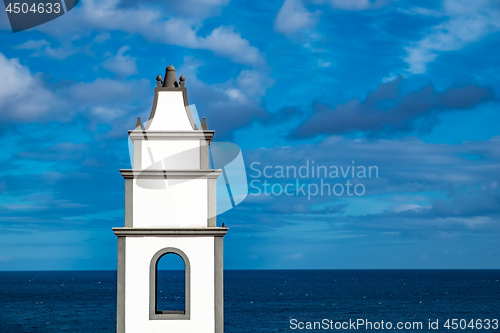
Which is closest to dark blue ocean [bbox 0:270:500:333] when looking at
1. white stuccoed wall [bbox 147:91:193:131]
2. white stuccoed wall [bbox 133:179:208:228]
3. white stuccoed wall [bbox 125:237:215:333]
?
white stuccoed wall [bbox 125:237:215:333]

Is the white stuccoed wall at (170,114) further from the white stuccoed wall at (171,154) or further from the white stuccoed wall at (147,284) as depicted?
the white stuccoed wall at (147,284)

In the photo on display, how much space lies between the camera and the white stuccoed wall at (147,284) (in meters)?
19.1

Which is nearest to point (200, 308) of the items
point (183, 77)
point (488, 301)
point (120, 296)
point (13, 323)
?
point (120, 296)

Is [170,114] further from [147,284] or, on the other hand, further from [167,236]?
[147,284]

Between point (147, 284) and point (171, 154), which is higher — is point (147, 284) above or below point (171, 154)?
below

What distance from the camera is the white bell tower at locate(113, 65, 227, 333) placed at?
62.8ft

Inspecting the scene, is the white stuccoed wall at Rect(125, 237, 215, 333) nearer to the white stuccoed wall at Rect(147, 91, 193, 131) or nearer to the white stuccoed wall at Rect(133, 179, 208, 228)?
the white stuccoed wall at Rect(133, 179, 208, 228)

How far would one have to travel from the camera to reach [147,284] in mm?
19203

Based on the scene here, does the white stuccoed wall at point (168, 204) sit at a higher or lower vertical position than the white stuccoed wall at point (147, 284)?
higher

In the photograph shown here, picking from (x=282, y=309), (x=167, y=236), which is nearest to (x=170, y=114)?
(x=167, y=236)

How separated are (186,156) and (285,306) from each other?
9771 cm

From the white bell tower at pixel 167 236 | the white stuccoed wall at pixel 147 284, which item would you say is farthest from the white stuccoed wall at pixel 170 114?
the white stuccoed wall at pixel 147 284

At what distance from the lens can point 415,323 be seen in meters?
92.2

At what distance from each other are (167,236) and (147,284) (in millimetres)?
1428
